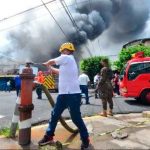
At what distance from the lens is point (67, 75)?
5.34 meters

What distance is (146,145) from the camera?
533 cm

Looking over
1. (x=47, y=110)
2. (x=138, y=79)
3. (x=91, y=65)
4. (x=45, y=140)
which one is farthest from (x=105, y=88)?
(x=91, y=65)

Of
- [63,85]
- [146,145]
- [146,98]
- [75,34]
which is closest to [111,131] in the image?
[146,145]

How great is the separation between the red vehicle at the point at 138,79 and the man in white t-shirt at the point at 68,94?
7.76 metres

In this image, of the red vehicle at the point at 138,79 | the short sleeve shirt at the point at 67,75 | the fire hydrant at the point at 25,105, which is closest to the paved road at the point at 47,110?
the red vehicle at the point at 138,79

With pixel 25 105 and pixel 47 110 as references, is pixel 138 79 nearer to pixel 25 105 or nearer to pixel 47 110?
pixel 47 110

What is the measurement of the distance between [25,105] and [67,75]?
813mm

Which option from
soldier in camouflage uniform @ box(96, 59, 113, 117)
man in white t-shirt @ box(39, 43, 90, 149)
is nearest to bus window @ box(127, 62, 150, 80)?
soldier in camouflage uniform @ box(96, 59, 113, 117)

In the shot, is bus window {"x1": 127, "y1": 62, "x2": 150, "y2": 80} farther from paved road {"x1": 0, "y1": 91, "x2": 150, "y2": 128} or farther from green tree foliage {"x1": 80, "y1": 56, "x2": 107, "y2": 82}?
green tree foliage {"x1": 80, "y1": 56, "x2": 107, "y2": 82}

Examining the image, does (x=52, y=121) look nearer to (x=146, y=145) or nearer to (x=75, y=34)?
(x=146, y=145)

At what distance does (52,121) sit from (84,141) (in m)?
0.62

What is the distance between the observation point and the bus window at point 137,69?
12.8 m

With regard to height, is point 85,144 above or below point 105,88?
below

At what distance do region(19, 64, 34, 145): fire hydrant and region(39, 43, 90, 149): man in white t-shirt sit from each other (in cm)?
29
